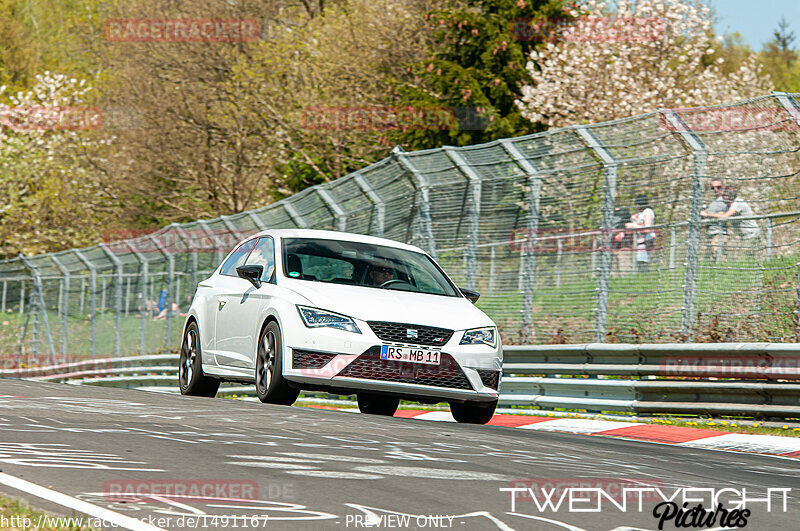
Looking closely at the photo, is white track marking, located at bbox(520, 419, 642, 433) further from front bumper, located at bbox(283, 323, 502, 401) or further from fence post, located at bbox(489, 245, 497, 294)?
fence post, located at bbox(489, 245, 497, 294)

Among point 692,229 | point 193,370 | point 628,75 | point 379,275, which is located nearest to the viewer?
point 379,275

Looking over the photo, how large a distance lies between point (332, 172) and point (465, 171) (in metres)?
23.7

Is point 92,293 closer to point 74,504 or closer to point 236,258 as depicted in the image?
point 236,258

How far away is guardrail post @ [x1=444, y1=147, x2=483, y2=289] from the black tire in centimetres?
476

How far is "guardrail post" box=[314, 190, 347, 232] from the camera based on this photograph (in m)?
16.6

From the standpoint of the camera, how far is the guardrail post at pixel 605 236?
13.0 meters

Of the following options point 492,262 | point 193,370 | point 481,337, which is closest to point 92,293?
point 492,262

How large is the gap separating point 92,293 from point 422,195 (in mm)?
12540

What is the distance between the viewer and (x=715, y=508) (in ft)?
17.4

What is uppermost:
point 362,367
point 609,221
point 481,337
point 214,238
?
point 214,238

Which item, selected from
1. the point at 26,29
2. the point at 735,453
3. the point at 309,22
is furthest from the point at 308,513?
the point at 26,29

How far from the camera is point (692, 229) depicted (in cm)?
1214

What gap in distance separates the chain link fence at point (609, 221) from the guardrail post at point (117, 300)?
21.7 ft

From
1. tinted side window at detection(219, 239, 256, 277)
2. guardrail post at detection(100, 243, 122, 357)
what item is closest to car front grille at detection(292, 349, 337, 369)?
tinted side window at detection(219, 239, 256, 277)
